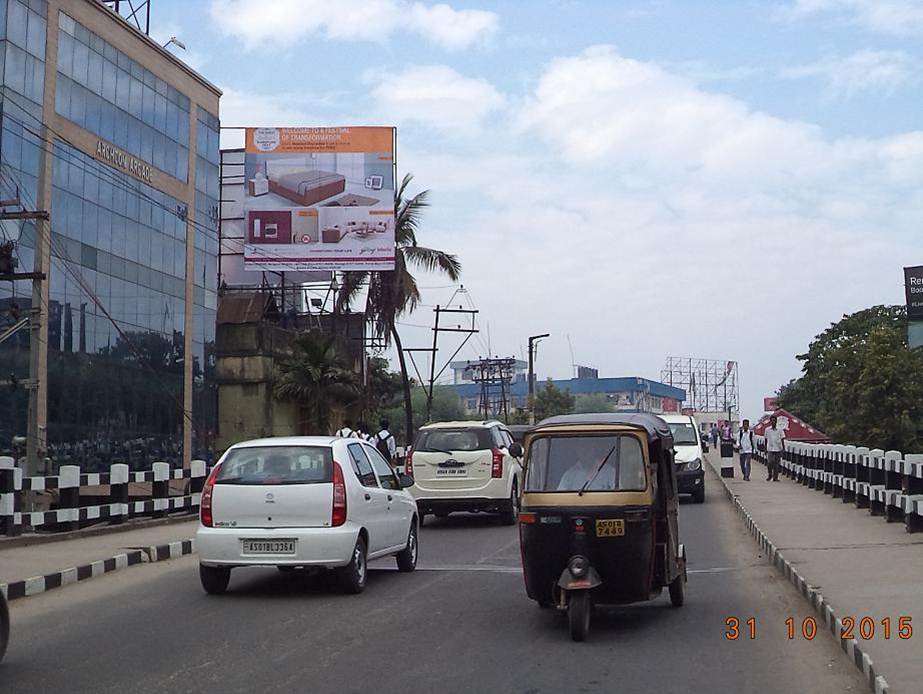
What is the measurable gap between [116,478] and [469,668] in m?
11.9

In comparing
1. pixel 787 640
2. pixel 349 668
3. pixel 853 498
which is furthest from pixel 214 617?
pixel 853 498

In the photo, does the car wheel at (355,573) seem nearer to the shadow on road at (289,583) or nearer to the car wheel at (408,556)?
the shadow on road at (289,583)

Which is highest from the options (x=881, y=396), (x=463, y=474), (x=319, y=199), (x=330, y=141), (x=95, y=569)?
(x=330, y=141)

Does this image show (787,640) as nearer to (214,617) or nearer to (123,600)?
(214,617)

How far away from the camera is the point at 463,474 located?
1927cm

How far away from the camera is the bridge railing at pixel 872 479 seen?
14961mm

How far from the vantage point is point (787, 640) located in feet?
28.8

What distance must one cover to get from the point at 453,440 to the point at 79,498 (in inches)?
243

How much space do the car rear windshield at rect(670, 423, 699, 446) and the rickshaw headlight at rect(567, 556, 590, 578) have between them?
16579 mm

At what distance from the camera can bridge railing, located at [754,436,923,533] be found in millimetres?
14961

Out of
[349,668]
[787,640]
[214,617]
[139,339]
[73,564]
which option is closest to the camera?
[349,668]

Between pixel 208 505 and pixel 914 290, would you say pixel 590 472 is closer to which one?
A: pixel 208 505

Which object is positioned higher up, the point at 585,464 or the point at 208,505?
the point at 585,464
